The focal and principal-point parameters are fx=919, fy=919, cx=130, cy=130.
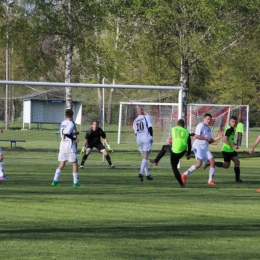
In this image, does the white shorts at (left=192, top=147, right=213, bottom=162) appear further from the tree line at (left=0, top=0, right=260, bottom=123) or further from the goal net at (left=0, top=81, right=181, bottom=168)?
the tree line at (left=0, top=0, right=260, bottom=123)

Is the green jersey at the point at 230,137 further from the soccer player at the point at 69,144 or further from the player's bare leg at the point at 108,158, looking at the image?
the player's bare leg at the point at 108,158

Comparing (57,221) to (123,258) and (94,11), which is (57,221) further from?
(94,11)

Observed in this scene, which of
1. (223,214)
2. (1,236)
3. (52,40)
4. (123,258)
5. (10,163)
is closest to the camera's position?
(123,258)

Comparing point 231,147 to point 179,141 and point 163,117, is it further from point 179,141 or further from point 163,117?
point 163,117

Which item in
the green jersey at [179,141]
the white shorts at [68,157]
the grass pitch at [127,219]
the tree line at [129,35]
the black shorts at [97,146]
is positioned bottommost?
the grass pitch at [127,219]

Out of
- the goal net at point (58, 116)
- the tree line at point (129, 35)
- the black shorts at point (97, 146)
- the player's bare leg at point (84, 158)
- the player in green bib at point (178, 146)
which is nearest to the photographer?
the player in green bib at point (178, 146)

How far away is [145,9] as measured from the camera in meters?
41.0

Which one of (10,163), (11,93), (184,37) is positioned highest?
(184,37)

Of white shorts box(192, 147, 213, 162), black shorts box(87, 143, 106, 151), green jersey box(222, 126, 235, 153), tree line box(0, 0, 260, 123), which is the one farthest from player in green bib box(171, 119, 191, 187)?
tree line box(0, 0, 260, 123)

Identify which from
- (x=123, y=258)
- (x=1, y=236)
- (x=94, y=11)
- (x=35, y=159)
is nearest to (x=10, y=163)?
(x=35, y=159)

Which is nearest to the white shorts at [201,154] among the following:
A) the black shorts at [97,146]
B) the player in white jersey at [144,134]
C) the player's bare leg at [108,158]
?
the player in white jersey at [144,134]

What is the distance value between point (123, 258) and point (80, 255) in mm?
541

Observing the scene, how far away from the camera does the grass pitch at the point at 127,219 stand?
37.8ft

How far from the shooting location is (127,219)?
15.1 meters
